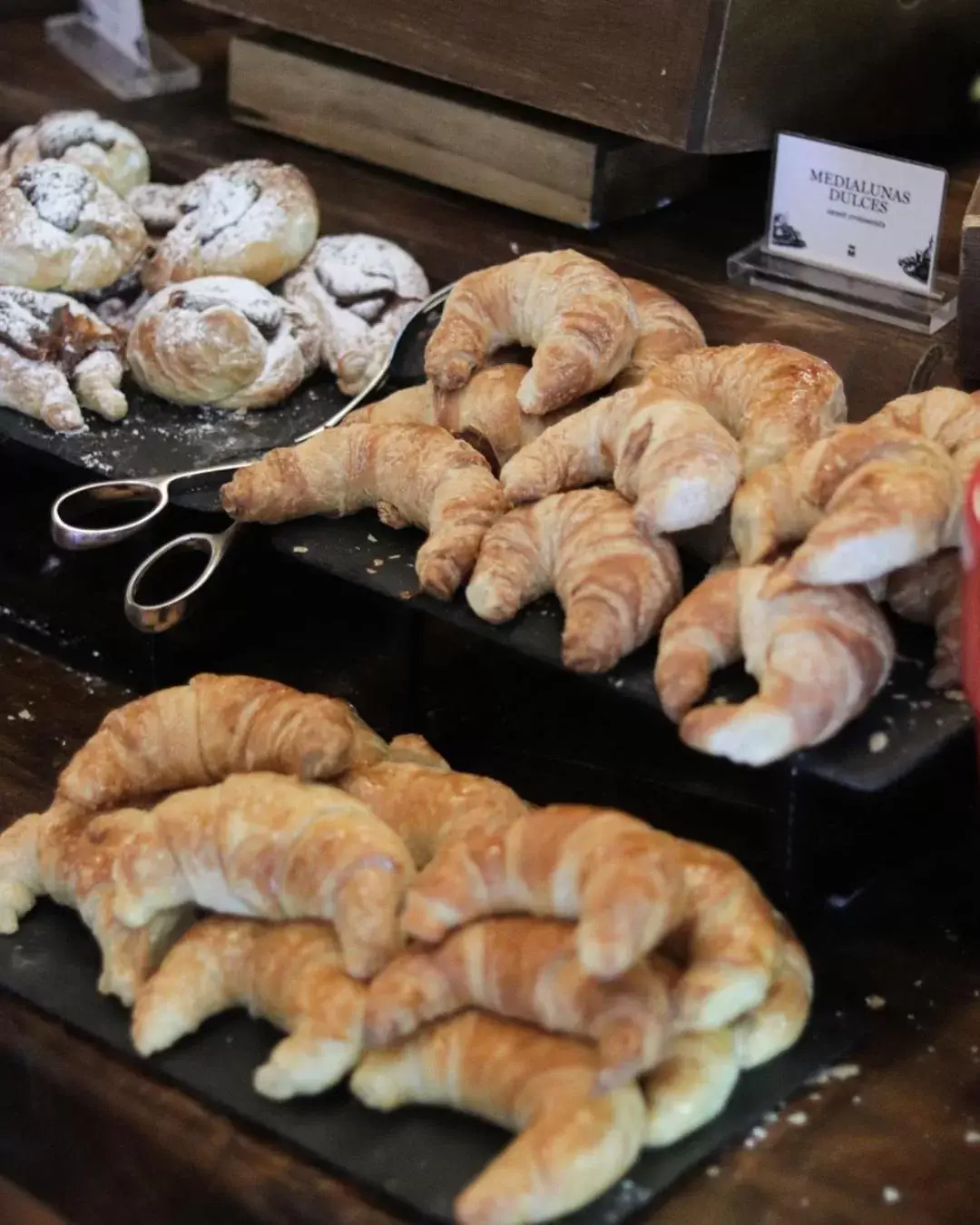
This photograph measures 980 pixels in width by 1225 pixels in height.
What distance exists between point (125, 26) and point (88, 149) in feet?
1.40

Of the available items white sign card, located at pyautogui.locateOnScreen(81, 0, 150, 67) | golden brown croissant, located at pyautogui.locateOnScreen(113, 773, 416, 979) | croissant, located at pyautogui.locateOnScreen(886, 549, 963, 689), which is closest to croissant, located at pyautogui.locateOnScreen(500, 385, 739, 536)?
croissant, located at pyautogui.locateOnScreen(886, 549, 963, 689)

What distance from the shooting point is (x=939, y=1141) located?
865 mm

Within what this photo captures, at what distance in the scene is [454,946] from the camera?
0.81 metres

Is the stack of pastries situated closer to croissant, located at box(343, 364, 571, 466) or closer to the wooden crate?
croissant, located at box(343, 364, 571, 466)

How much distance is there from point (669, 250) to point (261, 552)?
56cm

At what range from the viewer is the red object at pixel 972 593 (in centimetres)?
83

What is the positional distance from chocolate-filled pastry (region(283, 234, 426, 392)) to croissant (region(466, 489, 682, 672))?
1.52 feet

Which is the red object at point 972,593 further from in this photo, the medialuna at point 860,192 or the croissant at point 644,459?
the medialuna at point 860,192

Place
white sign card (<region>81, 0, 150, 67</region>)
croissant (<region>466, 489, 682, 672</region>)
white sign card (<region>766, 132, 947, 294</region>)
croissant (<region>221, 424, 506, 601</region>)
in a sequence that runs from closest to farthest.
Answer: croissant (<region>466, 489, 682, 672</region>), croissant (<region>221, 424, 506, 601</region>), white sign card (<region>766, 132, 947, 294</region>), white sign card (<region>81, 0, 150, 67</region>)

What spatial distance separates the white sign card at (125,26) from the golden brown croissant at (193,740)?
4.21 feet

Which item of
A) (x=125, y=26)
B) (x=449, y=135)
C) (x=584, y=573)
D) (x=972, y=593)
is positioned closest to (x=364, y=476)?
(x=584, y=573)

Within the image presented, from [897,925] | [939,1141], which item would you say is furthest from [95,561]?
[939,1141]

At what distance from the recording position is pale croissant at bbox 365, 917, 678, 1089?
0.76 meters

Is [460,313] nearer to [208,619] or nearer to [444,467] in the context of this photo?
[444,467]
